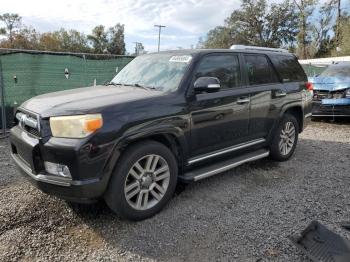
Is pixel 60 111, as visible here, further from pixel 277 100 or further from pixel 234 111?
pixel 277 100

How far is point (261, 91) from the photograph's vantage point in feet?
16.3

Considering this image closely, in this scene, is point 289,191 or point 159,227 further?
point 289,191

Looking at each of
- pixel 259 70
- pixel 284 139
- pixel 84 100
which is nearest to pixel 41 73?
pixel 84 100

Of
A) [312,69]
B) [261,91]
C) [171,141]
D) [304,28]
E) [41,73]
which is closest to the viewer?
[171,141]

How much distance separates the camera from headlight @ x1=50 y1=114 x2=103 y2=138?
10.3ft

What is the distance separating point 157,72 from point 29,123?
1679 millimetres

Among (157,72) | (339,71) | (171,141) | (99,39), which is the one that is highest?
(99,39)

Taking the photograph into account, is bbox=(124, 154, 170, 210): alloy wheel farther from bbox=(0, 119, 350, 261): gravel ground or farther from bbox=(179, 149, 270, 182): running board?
bbox=(179, 149, 270, 182): running board

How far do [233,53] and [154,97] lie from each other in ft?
5.40

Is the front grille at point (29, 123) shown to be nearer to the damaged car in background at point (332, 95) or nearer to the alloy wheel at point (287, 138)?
the alloy wheel at point (287, 138)

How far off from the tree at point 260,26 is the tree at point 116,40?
18.1 meters

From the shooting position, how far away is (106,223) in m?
3.62

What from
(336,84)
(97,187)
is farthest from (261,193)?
(336,84)

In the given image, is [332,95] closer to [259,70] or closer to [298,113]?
[298,113]
